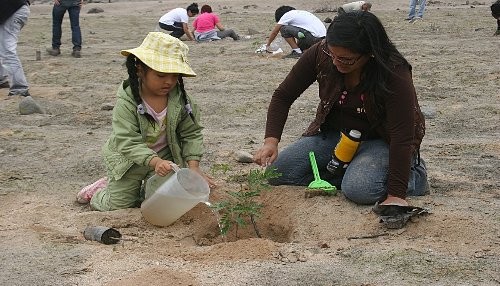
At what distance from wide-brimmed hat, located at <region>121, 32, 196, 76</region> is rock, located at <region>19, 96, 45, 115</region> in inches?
129

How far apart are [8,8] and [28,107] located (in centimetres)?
127

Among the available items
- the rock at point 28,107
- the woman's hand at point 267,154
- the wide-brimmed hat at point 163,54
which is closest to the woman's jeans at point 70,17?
the rock at point 28,107

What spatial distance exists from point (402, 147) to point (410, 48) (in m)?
7.12

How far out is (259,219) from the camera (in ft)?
13.0

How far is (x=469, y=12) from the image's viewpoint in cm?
1642

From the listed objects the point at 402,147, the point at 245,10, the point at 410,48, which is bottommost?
the point at 245,10

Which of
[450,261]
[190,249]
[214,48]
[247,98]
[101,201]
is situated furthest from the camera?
[214,48]

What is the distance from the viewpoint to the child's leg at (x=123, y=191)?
13.3ft

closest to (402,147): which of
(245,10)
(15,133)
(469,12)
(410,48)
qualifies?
(15,133)

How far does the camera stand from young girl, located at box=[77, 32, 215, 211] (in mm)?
3736

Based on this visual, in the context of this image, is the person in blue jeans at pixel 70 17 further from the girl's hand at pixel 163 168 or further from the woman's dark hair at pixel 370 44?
the woman's dark hair at pixel 370 44

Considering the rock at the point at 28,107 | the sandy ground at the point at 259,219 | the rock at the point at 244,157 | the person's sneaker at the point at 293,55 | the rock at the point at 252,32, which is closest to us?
the sandy ground at the point at 259,219

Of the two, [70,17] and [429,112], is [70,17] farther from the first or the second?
[429,112]

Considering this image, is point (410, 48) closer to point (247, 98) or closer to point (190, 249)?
point (247, 98)
